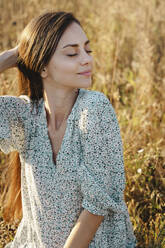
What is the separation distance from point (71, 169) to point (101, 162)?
0.13m

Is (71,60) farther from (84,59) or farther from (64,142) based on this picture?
(64,142)

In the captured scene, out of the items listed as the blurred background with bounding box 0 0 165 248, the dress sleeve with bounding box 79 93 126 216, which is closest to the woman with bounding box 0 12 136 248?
the dress sleeve with bounding box 79 93 126 216

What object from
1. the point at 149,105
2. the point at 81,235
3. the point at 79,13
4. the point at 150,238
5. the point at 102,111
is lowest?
the point at 150,238

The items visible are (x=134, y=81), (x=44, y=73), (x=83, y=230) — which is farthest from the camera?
(x=134, y=81)

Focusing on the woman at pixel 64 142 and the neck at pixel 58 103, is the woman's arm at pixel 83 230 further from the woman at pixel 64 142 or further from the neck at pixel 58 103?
the neck at pixel 58 103

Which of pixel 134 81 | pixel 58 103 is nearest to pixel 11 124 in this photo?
pixel 58 103

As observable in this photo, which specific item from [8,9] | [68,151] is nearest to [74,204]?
[68,151]

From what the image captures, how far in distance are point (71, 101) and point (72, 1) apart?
297 centimetres

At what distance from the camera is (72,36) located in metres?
1.42

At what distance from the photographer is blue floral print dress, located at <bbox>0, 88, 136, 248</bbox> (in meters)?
1.38

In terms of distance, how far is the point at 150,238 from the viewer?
164cm

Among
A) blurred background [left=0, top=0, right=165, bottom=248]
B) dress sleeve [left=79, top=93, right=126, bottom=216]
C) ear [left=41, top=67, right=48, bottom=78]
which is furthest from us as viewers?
blurred background [left=0, top=0, right=165, bottom=248]

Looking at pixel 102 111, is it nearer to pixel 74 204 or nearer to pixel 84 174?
pixel 84 174

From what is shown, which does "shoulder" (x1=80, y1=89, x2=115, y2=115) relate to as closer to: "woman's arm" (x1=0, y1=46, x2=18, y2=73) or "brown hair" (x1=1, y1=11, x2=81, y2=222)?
"brown hair" (x1=1, y1=11, x2=81, y2=222)
